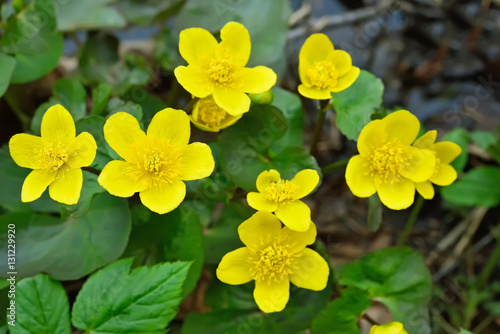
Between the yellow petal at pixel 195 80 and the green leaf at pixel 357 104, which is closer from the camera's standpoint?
the yellow petal at pixel 195 80

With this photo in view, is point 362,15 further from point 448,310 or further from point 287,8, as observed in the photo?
point 448,310

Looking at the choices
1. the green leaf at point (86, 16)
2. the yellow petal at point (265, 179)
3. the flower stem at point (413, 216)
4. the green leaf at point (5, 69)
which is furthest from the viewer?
the green leaf at point (86, 16)

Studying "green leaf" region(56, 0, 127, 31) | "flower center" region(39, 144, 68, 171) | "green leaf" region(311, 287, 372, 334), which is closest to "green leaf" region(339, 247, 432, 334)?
"green leaf" region(311, 287, 372, 334)

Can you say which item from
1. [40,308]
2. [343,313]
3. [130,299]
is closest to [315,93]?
[343,313]

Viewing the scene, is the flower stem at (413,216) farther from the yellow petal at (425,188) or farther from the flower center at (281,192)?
the flower center at (281,192)

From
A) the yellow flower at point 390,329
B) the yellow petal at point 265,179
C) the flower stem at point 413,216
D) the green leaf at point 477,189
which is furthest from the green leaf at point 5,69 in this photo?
the green leaf at point 477,189

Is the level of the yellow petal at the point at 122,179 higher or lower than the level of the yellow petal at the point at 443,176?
higher

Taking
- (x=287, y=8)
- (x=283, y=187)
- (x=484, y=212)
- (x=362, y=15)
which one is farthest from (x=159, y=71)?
(x=484, y=212)

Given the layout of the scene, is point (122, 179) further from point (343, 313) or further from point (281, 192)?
point (343, 313)
